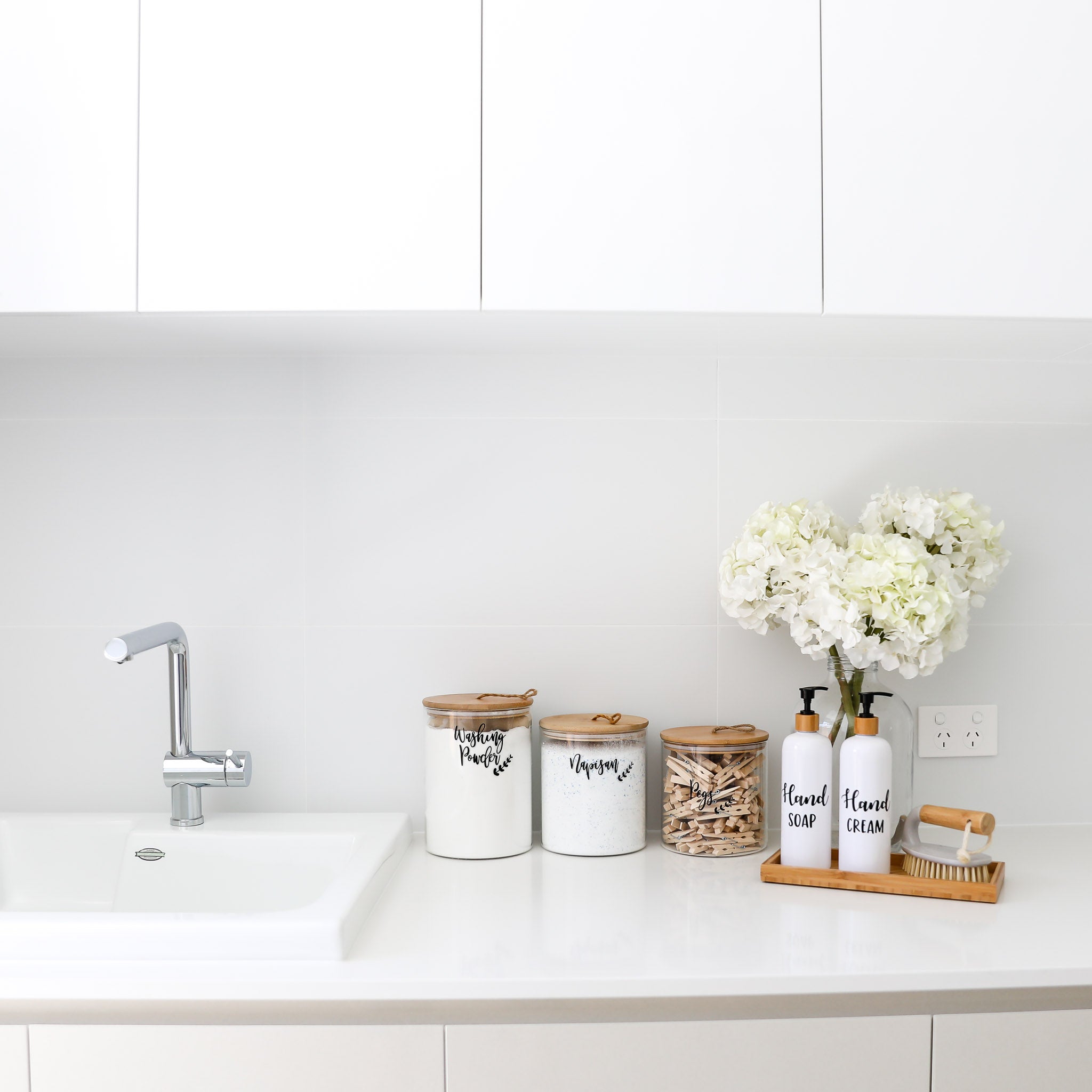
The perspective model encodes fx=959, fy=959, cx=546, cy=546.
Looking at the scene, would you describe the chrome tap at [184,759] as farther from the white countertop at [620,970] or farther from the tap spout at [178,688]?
the white countertop at [620,970]

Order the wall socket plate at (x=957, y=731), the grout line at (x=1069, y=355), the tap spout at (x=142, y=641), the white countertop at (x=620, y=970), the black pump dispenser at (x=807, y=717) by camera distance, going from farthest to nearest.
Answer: the wall socket plate at (x=957, y=731) < the grout line at (x=1069, y=355) < the black pump dispenser at (x=807, y=717) < the tap spout at (x=142, y=641) < the white countertop at (x=620, y=970)

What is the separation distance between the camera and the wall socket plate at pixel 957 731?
151 cm

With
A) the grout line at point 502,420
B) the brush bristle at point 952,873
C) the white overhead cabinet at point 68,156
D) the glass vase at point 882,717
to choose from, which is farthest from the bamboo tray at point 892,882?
the white overhead cabinet at point 68,156

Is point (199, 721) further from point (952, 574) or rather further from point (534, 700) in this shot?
point (952, 574)

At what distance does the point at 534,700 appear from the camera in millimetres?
1497

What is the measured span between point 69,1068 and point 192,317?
84 centimetres

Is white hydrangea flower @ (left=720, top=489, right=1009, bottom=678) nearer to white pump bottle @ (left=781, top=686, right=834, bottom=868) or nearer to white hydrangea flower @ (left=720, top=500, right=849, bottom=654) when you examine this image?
white hydrangea flower @ (left=720, top=500, right=849, bottom=654)

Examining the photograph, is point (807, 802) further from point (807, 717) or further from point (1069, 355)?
point (1069, 355)

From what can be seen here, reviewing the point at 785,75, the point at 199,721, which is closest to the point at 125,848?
the point at 199,721

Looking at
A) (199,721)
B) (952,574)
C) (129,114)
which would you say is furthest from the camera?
(199,721)

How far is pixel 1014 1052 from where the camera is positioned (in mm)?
982

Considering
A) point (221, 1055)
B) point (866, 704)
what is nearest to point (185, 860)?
point (221, 1055)

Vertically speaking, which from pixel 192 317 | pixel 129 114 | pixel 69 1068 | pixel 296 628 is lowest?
pixel 69 1068

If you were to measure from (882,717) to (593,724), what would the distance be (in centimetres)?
42
